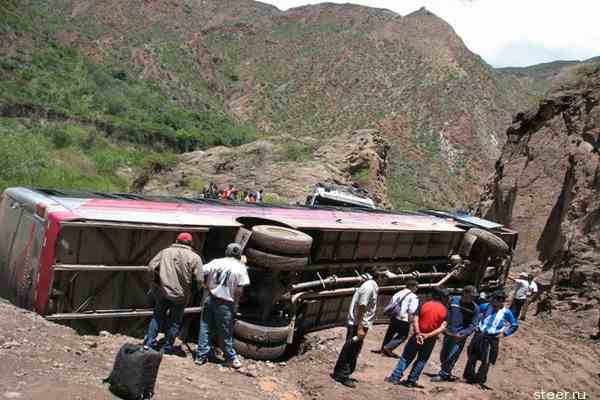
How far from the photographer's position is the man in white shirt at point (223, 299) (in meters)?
7.00

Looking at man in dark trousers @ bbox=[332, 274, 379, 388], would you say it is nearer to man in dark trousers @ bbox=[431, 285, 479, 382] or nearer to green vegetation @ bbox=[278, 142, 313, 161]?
man in dark trousers @ bbox=[431, 285, 479, 382]

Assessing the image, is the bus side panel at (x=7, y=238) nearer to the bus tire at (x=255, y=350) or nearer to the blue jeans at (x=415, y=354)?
the bus tire at (x=255, y=350)

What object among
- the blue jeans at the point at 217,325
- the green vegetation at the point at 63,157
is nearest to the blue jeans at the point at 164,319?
the blue jeans at the point at 217,325

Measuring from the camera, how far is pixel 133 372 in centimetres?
513

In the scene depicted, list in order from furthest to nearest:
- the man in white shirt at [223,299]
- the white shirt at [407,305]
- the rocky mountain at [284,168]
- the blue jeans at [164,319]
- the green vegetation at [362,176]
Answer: the green vegetation at [362,176] < the rocky mountain at [284,168] < the white shirt at [407,305] < the man in white shirt at [223,299] < the blue jeans at [164,319]

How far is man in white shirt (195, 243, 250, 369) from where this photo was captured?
23.0 feet

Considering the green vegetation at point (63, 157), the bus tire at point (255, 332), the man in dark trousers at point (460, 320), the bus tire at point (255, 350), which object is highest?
the man in dark trousers at point (460, 320)

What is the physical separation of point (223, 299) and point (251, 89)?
7761 centimetres

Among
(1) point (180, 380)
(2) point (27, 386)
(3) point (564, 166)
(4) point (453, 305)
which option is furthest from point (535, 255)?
(2) point (27, 386)

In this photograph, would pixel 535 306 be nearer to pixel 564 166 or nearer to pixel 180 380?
pixel 564 166

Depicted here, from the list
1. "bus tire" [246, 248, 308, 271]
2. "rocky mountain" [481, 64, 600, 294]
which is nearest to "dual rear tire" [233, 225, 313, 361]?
"bus tire" [246, 248, 308, 271]

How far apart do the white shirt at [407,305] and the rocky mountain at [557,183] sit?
23.3 ft

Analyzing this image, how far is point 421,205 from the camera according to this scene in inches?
1972

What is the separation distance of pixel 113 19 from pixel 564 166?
89350mm
